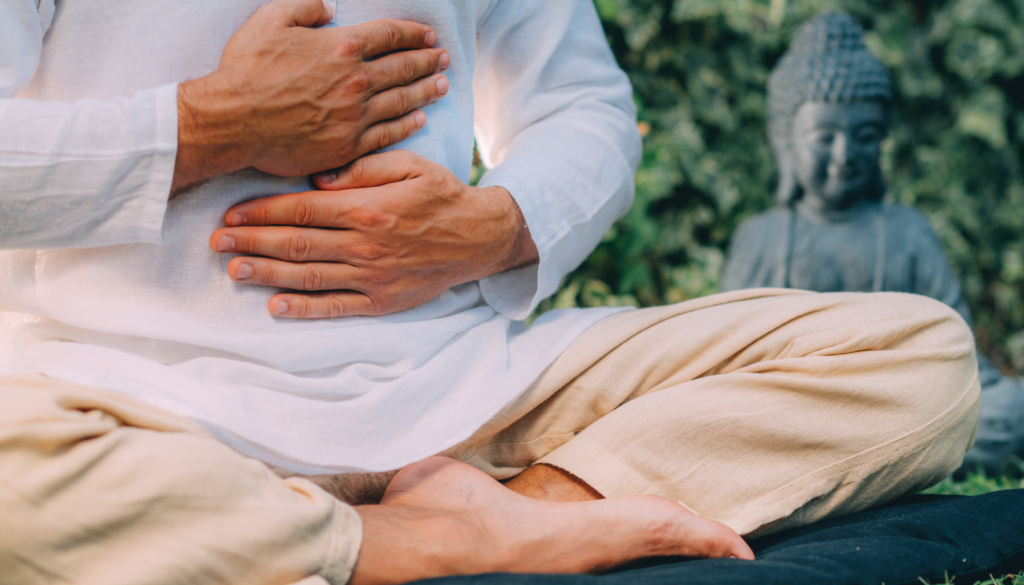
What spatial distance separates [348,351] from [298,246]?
0.18 metres

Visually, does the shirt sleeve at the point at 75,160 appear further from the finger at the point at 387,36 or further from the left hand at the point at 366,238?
the finger at the point at 387,36

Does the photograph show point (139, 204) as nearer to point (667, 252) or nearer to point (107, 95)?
point (107, 95)

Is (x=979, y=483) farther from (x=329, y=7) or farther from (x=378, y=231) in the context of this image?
(x=329, y=7)

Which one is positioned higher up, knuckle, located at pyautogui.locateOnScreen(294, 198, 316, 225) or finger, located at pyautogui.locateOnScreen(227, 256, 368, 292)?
knuckle, located at pyautogui.locateOnScreen(294, 198, 316, 225)

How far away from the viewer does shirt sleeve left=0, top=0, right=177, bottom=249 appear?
93 centimetres

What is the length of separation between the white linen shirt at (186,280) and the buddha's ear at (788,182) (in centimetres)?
134

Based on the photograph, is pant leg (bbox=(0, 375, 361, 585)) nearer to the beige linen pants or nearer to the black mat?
the beige linen pants

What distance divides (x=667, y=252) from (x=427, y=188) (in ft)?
7.16

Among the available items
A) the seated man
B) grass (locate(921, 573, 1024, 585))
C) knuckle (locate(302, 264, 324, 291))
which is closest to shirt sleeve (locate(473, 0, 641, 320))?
the seated man

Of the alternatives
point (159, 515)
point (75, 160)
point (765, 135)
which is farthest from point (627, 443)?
point (765, 135)

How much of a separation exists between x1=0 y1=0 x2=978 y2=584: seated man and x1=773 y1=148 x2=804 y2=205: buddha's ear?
3.81 feet

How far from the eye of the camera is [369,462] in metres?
1.08

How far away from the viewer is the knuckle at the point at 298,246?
108cm

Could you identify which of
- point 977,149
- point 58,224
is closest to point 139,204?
point 58,224
